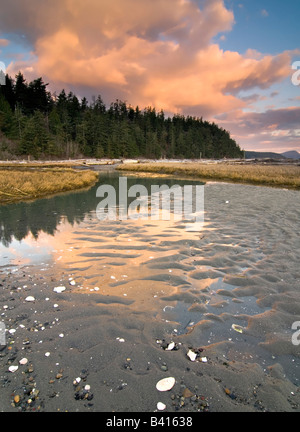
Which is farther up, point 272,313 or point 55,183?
point 55,183

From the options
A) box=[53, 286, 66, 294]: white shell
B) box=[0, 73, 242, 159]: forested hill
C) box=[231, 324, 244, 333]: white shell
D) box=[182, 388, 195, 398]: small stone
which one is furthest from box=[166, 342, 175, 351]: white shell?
box=[0, 73, 242, 159]: forested hill

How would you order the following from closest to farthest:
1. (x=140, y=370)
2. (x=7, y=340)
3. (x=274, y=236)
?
(x=140, y=370), (x=7, y=340), (x=274, y=236)

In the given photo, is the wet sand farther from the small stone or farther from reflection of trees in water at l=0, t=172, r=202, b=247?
reflection of trees in water at l=0, t=172, r=202, b=247

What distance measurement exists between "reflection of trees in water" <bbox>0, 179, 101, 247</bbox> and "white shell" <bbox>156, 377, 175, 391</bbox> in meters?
8.62

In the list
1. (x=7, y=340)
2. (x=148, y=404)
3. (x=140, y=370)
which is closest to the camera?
(x=148, y=404)

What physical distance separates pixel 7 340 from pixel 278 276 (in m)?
6.90

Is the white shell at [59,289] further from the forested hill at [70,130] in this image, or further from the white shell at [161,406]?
the forested hill at [70,130]

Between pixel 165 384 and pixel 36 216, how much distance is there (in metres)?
13.3

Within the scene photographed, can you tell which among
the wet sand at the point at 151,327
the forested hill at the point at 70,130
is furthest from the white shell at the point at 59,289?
the forested hill at the point at 70,130

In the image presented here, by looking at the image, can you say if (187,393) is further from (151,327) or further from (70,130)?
(70,130)


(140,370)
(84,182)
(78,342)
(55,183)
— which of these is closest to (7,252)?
(78,342)

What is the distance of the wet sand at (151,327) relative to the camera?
10.8ft

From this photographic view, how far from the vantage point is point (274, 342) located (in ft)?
14.4
